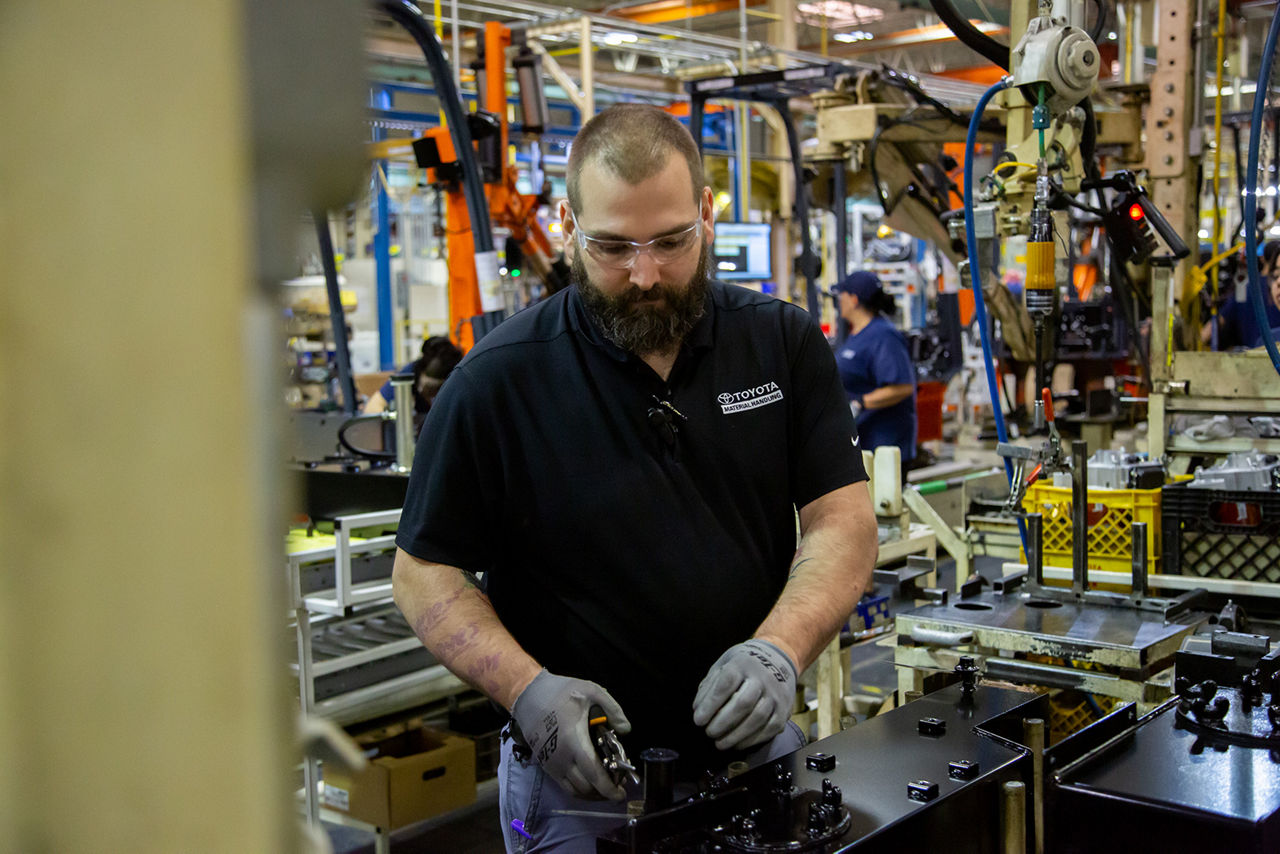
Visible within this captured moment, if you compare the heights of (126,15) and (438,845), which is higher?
(126,15)

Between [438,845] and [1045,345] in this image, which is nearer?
[1045,345]

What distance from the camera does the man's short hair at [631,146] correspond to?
167 centimetres

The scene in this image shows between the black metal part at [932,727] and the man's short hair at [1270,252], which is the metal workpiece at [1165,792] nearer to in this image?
the black metal part at [932,727]

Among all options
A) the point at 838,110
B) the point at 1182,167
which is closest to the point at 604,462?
the point at 1182,167

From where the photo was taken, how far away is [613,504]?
1.70 m

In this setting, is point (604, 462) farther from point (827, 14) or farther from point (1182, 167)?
point (827, 14)

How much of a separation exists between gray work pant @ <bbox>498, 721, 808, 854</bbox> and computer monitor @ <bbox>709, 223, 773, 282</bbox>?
639 cm

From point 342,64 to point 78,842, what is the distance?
236mm

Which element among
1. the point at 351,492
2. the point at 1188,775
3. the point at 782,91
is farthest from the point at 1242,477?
the point at 782,91

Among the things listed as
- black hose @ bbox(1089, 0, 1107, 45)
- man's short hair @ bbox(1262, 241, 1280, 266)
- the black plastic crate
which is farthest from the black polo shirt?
man's short hair @ bbox(1262, 241, 1280, 266)

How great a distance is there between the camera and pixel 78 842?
335 mm

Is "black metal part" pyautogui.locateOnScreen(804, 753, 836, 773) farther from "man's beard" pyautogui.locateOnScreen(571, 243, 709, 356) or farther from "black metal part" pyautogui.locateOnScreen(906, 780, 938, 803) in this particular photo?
"man's beard" pyautogui.locateOnScreen(571, 243, 709, 356)

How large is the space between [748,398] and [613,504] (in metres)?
0.28

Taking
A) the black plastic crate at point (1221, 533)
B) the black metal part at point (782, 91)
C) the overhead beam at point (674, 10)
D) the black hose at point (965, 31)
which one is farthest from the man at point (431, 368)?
the overhead beam at point (674, 10)
